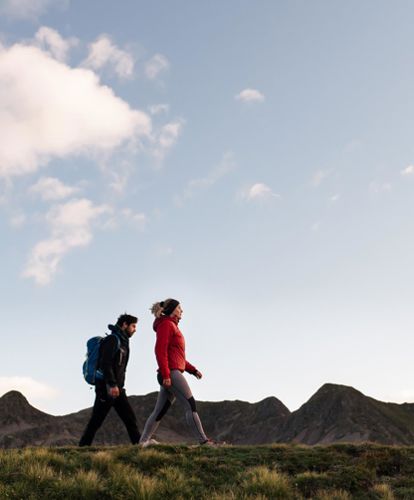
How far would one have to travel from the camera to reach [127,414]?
1246 cm

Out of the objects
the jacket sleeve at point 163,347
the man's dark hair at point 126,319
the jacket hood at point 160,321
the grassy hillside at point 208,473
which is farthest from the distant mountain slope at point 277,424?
the jacket sleeve at point 163,347

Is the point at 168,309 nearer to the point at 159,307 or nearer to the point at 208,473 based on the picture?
the point at 159,307

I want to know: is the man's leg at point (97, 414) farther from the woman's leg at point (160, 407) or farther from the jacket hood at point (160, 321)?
the jacket hood at point (160, 321)

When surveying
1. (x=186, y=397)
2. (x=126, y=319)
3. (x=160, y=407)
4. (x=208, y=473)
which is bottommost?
(x=208, y=473)

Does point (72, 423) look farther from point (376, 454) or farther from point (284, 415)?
point (376, 454)

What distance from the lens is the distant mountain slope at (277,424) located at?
6147 inches

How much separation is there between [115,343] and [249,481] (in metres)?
3.79

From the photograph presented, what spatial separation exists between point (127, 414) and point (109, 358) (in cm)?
132

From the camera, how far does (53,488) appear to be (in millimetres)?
8961

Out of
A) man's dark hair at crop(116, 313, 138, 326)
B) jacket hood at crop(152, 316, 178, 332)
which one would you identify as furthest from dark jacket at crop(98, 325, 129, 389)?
jacket hood at crop(152, 316, 178, 332)

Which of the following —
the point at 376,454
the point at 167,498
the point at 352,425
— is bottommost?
the point at 167,498

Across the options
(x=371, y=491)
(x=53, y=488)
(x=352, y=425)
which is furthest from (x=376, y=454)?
(x=352, y=425)

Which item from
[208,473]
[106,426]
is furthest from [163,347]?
[106,426]

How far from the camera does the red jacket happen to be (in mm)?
11570
